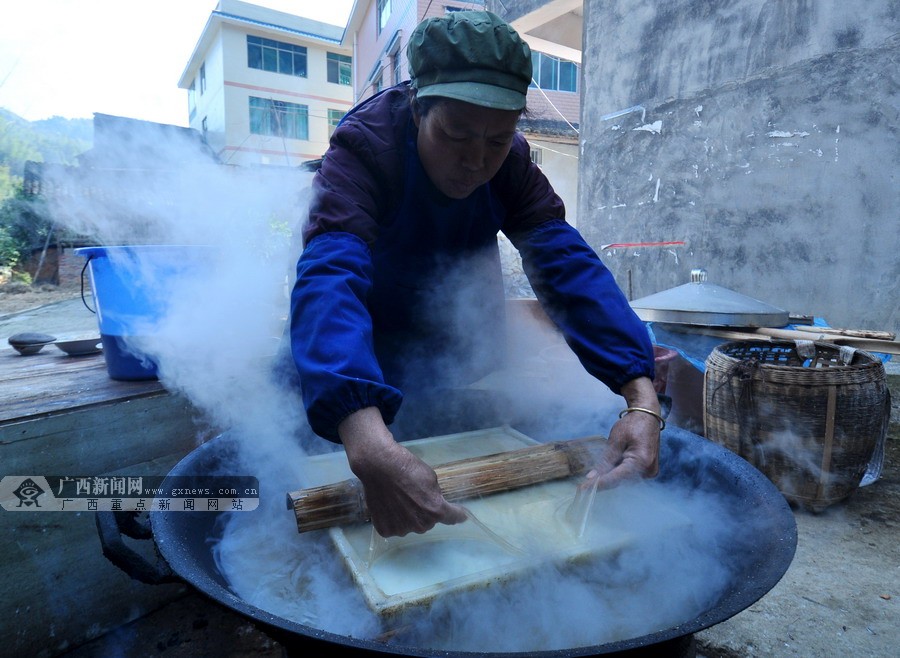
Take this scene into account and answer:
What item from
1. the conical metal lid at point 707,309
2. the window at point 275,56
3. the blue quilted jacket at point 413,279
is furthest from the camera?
the window at point 275,56

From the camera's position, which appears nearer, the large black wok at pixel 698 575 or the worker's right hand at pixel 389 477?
the large black wok at pixel 698 575

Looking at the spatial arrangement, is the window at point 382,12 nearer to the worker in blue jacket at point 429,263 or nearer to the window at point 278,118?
the window at point 278,118

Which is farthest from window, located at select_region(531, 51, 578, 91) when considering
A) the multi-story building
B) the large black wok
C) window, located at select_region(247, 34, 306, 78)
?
the large black wok

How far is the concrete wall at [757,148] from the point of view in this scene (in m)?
4.33

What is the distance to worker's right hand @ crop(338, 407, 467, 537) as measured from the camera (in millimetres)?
1071

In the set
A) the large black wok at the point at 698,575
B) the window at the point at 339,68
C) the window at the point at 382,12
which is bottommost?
the large black wok at the point at 698,575

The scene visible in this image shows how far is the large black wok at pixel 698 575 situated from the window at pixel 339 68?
84.1ft

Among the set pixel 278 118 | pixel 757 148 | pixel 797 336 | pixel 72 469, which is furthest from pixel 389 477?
pixel 278 118

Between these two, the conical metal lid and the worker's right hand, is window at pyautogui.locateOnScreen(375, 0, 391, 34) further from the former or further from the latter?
the worker's right hand

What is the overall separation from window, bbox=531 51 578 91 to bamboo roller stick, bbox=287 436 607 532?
14.1 meters

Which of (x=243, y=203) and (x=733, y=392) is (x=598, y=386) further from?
(x=243, y=203)

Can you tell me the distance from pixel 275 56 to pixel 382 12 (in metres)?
7.47

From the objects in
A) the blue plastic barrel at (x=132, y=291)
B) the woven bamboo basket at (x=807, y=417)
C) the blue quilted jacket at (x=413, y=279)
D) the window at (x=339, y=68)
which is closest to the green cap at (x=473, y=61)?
the blue quilted jacket at (x=413, y=279)

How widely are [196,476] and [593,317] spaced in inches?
51.3
